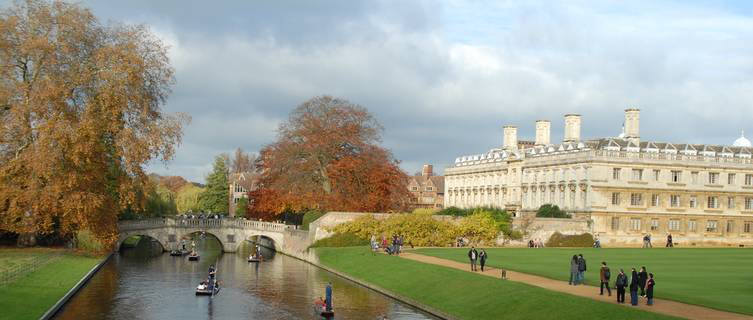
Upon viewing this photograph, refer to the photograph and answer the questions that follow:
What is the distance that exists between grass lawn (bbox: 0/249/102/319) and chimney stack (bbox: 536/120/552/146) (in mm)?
58428

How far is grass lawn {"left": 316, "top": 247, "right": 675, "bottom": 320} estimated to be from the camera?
29938mm

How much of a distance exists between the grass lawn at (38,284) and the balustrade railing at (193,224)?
58.1 ft

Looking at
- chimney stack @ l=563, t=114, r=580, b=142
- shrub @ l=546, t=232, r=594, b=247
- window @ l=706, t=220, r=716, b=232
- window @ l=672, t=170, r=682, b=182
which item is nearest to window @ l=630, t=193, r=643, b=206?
window @ l=672, t=170, r=682, b=182

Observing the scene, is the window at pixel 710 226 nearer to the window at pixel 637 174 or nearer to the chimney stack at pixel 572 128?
the window at pixel 637 174

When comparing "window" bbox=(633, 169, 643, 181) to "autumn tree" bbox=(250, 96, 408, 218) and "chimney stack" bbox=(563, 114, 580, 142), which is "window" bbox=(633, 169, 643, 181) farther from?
"autumn tree" bbox=(250, 96, 408, 218)

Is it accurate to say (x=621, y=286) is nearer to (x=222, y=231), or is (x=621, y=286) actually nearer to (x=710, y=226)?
(x=222, y=231)

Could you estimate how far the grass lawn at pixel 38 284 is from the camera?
3128 centimetres

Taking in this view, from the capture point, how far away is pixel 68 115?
159 ft

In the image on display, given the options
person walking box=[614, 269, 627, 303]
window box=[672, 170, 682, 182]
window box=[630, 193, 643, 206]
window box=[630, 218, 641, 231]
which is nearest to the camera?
person walking box=[614, 269, 627, 303]

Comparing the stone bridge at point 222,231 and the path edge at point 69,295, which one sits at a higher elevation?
the stone bridge at point 222,231

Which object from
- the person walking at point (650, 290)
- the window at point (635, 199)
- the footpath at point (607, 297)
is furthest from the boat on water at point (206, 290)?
the window at point (635, 199)

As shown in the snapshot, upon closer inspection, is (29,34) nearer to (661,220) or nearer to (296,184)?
(296,184)

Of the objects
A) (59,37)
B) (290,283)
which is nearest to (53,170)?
(59,37)

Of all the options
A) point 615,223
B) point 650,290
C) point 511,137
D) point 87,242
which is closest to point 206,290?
point 87,242
